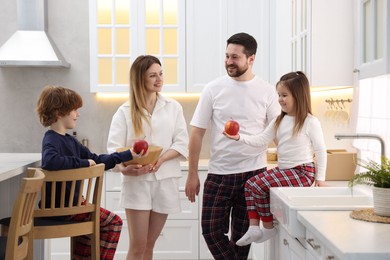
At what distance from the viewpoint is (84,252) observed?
359 cm

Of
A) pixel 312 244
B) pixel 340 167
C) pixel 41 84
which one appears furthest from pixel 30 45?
pixel 312 244

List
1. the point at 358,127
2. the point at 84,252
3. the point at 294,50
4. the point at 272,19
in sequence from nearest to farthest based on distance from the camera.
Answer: the point at 84,252 < the point at 358,127 < the point at 294,50 < the point at 272,19

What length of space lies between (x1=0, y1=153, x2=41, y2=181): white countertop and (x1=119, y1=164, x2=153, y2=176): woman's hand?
458mm

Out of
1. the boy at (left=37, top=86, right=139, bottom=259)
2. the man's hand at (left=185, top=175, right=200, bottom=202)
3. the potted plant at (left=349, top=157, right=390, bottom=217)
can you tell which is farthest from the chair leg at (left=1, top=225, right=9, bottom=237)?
the potted plant at (left=349, top=157, right=390, bottom=217)

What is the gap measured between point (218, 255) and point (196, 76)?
197 centimetres

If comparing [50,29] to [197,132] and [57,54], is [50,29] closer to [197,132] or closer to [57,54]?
[57,54]

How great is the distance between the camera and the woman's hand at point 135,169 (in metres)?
3.69

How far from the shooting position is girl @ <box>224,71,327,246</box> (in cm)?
348

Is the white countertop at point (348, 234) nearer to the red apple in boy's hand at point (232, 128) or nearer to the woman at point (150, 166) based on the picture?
the red apple in boy's hand at point (232, 128)

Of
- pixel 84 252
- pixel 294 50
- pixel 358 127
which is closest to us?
pixel 84 252

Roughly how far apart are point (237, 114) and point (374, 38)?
1.19 meters

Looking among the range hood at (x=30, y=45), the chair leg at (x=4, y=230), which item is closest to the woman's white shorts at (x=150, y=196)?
the chair leg at (x=4, y=230)

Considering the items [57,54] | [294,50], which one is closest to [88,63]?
[57,54]

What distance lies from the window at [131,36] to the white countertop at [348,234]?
3000 mm
